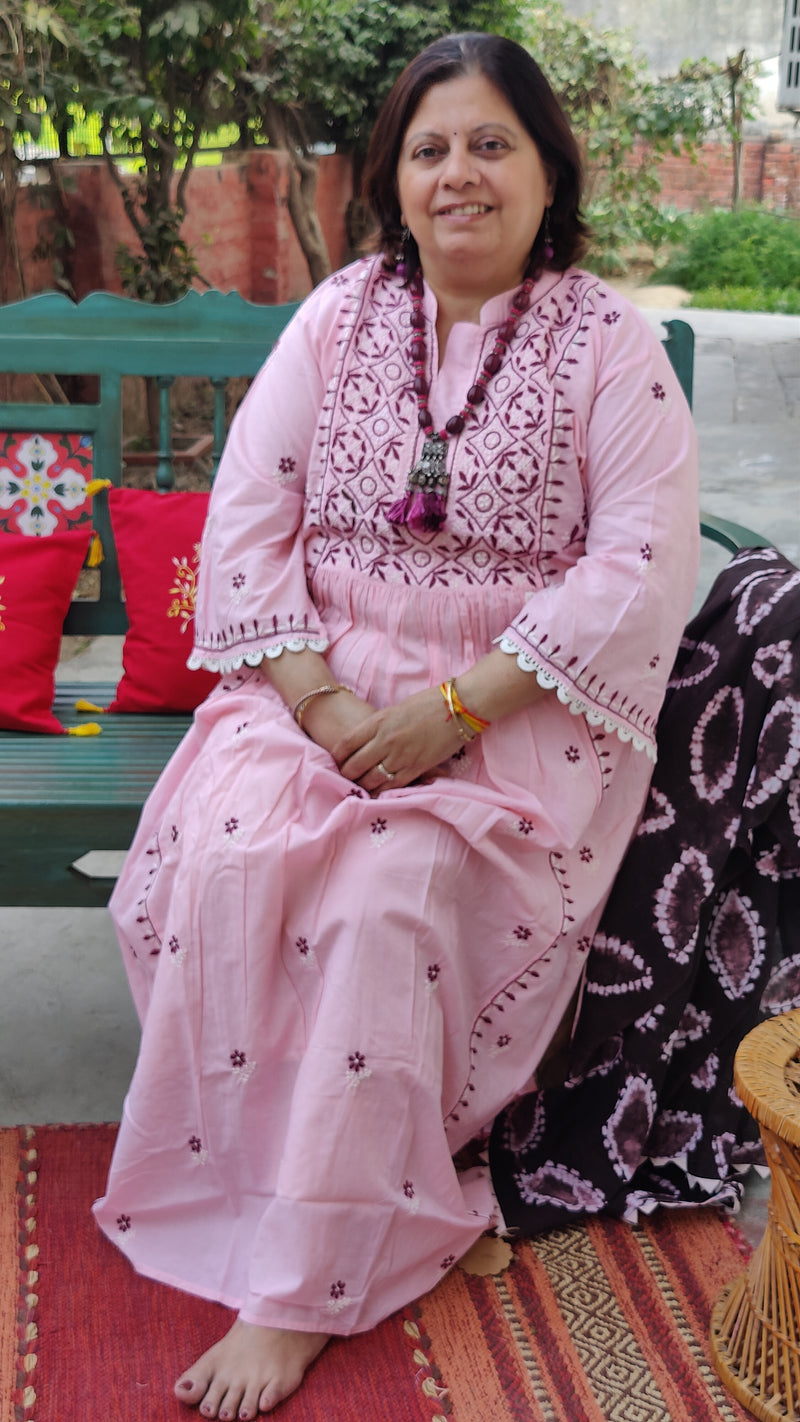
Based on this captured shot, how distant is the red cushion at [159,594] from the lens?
8.50 feet

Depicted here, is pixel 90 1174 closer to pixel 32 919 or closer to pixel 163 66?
pixel 32 919

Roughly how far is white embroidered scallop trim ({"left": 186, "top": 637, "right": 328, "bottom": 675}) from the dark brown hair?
59 centimetres

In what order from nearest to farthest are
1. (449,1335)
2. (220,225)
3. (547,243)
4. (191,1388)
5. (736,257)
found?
1. (191,1388)
2. (449,1335)
3. (547,243)
4. (220,225)
5. (736,257)

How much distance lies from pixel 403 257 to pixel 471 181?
23cm

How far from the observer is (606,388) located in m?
2.09

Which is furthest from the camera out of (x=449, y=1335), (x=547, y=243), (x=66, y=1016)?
(x=66, y=1016)

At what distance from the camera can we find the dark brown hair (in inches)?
82.2

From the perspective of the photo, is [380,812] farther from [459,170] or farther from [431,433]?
[459,170]

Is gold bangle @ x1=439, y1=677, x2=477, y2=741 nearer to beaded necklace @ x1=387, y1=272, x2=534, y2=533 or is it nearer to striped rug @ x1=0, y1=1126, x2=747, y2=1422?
beaded necklace @ x1=387, y1=272, x2=534, y2=533

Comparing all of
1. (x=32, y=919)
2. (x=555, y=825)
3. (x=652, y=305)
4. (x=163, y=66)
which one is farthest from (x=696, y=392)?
(x=555, y=825)

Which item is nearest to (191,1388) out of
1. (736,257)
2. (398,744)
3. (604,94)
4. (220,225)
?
(398,744)

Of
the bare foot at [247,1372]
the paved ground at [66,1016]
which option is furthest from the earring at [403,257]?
the bare foot at [247,1372]

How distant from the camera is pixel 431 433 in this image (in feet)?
7.00

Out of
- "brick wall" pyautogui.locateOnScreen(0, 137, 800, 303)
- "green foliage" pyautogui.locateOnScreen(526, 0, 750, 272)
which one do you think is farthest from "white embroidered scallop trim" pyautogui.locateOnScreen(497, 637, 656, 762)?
"green foliage" pyautogui.locateOnScreen(526, 0, 750, 272)
